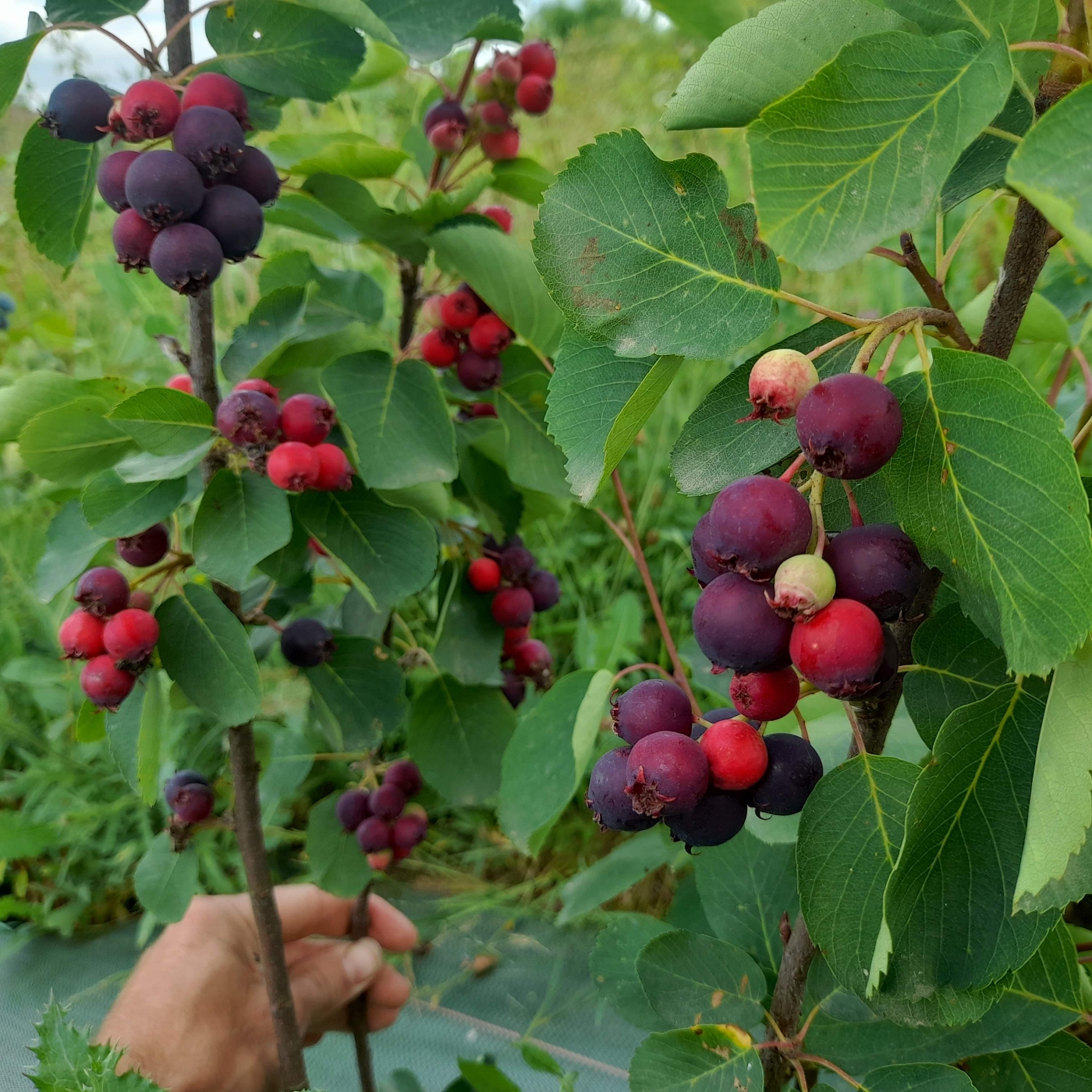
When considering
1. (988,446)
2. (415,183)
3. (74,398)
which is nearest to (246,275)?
(415,183)

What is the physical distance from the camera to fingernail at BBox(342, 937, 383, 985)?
1.19 metres

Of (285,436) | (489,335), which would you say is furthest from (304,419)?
(489,335)

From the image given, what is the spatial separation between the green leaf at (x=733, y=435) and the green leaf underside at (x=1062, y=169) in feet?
0.52

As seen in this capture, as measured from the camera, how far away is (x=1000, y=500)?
14.5 inches

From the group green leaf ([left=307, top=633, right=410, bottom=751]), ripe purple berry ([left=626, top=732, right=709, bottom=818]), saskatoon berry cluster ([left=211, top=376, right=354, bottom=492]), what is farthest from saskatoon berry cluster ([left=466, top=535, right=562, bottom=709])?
ripe purple berry ([left=626, top=732, right=709, bottom=818])

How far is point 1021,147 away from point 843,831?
0.32 meters

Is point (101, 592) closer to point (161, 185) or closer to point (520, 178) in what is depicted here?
point (161, 185)

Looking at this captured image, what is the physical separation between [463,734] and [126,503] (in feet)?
1.55

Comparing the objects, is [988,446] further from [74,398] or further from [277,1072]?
[277,1072]

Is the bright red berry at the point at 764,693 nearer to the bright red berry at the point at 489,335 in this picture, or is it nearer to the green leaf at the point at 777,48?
the green leaf at the point at 777,48

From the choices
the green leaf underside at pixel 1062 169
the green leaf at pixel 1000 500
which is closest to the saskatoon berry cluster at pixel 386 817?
the green leaf at pixel 1000 500

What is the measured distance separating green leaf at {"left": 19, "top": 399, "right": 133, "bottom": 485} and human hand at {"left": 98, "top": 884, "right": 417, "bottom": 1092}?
1.90ft

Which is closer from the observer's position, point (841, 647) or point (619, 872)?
point (841, 647)

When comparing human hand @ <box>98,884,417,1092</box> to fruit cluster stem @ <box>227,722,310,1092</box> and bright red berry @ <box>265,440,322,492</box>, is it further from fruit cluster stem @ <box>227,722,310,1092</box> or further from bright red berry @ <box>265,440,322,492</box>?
bright red berry @ <box>265,440,322,492</box>
